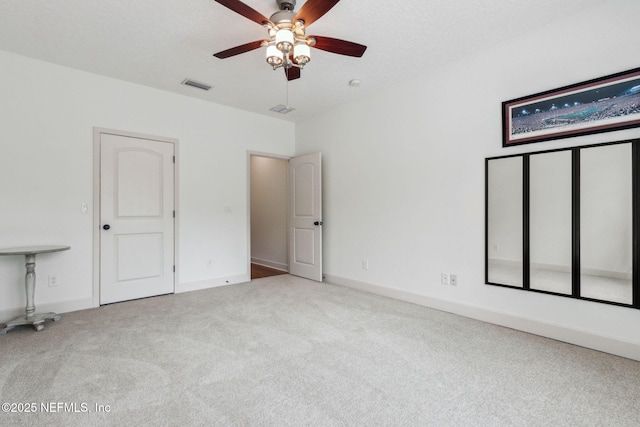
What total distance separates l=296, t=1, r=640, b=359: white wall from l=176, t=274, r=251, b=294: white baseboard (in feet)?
4.84

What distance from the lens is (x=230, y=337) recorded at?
2.75 m

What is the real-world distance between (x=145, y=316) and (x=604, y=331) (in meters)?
4.32

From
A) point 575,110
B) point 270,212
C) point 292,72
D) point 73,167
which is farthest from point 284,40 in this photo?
point 270,212

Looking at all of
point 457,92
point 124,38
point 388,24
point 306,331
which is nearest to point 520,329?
point 306,331

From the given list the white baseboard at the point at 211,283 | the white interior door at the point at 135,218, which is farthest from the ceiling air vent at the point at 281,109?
the white baseboard at the point at 211,283

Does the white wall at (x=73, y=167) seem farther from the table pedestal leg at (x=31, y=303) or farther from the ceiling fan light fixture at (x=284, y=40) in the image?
the ceiling fan light fixture at (x=284, y=40)

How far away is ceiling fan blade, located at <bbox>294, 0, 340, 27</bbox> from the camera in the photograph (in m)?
2.00

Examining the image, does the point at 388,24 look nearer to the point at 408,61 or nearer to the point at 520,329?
the point at 408,61

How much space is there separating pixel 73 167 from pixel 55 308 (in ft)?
5.34

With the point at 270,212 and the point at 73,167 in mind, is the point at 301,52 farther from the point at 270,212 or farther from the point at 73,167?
the point at 270,212

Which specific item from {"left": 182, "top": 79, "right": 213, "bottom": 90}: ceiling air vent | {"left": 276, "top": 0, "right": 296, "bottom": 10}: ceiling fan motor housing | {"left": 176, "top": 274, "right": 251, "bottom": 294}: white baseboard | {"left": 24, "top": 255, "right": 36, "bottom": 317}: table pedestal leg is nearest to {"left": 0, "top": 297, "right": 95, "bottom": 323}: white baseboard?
{"left": 24, "top": 255, "right": 36, "bottom": 317}: table pedestal leg

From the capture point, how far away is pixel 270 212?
21.4 ft

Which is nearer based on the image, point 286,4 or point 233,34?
point 286,4

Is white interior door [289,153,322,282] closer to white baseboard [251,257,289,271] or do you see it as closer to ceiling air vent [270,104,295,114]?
white baseboard [251,257,289,271]
